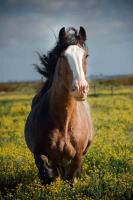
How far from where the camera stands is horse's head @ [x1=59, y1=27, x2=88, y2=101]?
6603 millimetres

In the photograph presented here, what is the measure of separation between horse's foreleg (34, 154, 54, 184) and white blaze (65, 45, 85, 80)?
1360 millimetres

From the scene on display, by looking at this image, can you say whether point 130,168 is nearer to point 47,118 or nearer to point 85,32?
point 47,118

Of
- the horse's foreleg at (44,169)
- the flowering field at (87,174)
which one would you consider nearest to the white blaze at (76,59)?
the horse's foreleg at (44,169)

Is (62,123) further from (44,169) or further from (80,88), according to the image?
(80,88)

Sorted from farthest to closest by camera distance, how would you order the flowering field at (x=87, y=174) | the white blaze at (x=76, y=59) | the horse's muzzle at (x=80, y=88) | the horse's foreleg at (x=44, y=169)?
1. the horse's foreleg at (x=44, y=169)
2. the flowering field at (x=87, y=174)
3. the white blaze at (x=76, y=59)
4. the horse's muzzle at (x=80, y=88)

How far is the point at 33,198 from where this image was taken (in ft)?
22.2

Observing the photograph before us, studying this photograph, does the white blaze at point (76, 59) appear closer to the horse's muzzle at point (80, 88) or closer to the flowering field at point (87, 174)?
the horse's muzzle at point (80, 88)

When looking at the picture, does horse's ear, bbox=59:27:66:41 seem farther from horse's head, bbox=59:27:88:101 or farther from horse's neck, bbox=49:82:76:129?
horse's neck, bbox=49:82:76:129

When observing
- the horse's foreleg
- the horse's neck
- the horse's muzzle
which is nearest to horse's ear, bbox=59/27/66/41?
the horse's neck

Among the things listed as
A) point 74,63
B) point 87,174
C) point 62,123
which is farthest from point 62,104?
point 87,174

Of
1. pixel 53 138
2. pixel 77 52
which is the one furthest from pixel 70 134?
pixel 77 52

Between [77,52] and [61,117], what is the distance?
1111mm

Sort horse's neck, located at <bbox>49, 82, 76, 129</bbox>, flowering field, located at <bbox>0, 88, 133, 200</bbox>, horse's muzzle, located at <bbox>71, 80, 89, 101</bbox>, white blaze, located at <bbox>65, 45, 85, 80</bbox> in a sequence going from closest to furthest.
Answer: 1. horse's muzzle, located at <bbox>71, 80, 89, 101</bbox>
2. white blaze, located at <bbox>65, 45, 85, 80</bbox>
3. flowering field, located at <bbox>0, 88, 133, 200</bbox>
4. horse's neck, located at <bbox>49, 82, 76, 129</bbox>

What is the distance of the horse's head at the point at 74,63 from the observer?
21.7ft
